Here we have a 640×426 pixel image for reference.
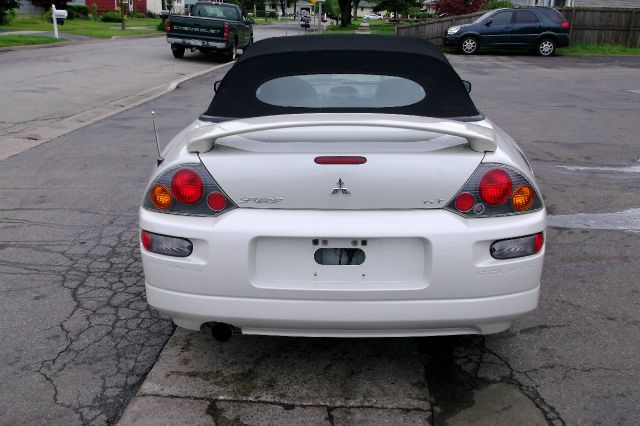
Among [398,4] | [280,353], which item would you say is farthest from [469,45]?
[398,4]

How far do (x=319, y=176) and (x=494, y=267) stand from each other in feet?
2.79

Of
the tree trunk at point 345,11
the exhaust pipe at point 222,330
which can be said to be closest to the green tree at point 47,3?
the tree trunk at point 345,11

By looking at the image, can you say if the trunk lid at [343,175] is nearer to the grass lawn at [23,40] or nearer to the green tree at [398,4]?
the grass lawn at [23,40]

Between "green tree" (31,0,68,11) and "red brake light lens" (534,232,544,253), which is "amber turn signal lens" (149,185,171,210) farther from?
"green tree" (31,0,68,11)

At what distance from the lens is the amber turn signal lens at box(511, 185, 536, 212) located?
9.25 feet

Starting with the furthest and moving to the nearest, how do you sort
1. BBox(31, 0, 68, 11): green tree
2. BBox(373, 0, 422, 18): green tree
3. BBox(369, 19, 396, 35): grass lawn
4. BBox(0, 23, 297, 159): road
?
1. BBox(373, 0, 422, 18): green tree
2. BBox(31, 0, 68, 11): green tree
3. BBox(369, 19, 396, 35): grass lawn
4. BBox(0, 23, 297, 159): road

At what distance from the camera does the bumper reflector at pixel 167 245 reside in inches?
110

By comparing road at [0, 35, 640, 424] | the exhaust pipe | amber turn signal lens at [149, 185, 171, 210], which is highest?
amber turn signal lens at [149, 185, 171, 210]

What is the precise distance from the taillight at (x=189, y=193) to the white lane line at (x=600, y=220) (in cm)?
360

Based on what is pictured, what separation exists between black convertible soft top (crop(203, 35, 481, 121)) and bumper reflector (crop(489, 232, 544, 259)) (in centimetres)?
102

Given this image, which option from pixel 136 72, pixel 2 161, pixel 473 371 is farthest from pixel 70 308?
pixel 136 72

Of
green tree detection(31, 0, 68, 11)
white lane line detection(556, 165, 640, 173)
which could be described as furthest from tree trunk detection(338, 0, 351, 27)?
white lane line detection(556, 165, 640, 173)

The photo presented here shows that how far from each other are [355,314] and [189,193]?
0.90 meters

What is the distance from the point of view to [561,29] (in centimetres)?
2506
